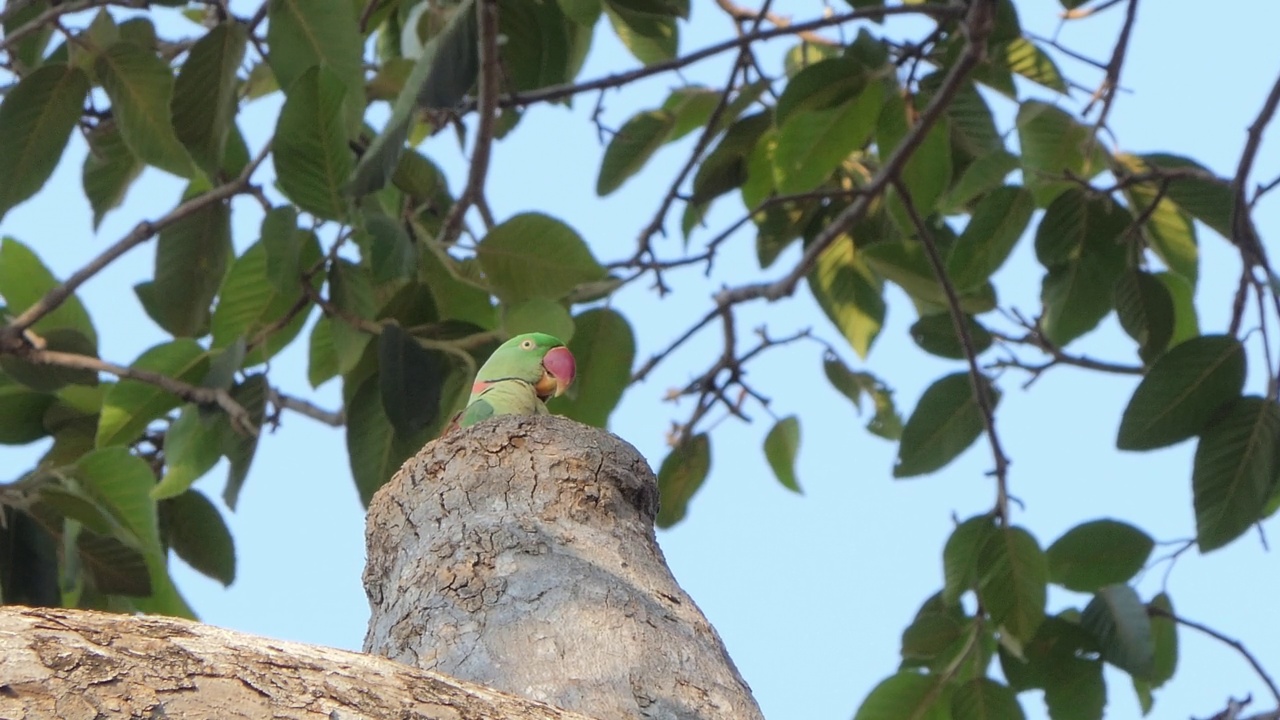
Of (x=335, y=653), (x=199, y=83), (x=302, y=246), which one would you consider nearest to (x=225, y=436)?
(x=302, y=246)

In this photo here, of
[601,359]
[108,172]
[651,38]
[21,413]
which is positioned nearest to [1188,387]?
[601,359]

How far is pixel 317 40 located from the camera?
296cm

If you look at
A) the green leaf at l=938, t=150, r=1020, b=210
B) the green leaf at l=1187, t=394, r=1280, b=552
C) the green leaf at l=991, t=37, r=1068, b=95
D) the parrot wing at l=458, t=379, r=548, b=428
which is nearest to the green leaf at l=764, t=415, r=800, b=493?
the green leaf at l=938, t=150, r=1020, b=210

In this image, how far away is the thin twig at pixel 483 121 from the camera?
120 inches

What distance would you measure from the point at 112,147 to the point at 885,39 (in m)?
2.09

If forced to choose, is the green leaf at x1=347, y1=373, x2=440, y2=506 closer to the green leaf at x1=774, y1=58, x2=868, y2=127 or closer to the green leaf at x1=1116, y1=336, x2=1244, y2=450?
the green leaf at x1=774, y1=58, x2=868, y2=127

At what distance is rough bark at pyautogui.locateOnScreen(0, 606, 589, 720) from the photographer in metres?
1.02

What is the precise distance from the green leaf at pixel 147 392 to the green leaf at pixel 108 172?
0.58m

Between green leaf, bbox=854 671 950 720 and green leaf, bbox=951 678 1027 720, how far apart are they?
75mm

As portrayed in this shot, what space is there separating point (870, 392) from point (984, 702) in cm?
138

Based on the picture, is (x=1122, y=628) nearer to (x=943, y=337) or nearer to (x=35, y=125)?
(x=943, y=337)

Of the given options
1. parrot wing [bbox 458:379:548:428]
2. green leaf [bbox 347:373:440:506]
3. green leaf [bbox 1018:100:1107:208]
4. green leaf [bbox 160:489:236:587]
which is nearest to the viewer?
parrot wing [bbox 458:379:548:428]

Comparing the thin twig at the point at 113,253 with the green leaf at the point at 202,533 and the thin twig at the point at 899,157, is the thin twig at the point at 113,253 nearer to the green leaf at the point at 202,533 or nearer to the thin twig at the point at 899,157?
the green leaf at the point at 202,533

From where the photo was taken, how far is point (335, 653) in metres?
1.23
